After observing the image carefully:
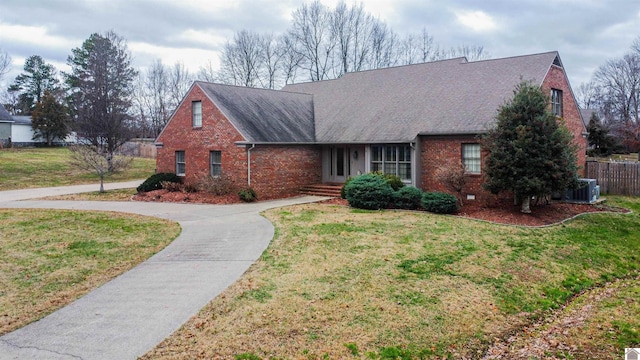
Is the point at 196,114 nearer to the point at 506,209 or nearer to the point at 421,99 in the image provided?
the point at 421,99

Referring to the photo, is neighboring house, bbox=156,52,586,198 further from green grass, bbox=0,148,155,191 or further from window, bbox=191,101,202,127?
green grass, bbox=0,148,155,191

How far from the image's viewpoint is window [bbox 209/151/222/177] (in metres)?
22.2

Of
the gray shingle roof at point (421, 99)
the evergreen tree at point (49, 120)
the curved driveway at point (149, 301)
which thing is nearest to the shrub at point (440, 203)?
the gray shingle roof at point (421, 99)

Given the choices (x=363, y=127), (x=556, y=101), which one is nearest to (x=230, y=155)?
(x=363, y=127)

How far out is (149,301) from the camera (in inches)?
301

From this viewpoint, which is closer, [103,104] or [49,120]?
[103,104]

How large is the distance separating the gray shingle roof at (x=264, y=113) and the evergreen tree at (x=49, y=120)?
110ft

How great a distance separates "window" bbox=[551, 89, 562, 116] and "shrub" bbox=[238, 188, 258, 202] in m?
13.7

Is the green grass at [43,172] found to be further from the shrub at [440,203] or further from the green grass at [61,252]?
the shrub at [440,203]

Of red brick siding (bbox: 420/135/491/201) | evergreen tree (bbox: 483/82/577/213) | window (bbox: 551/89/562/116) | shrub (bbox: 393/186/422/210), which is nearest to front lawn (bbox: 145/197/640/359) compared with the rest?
evergreen tree (bbox: 483/82/577/213)

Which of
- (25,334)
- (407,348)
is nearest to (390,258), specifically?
(407,348)

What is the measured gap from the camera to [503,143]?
620 inches

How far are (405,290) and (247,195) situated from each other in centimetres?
1263

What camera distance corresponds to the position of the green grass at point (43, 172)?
95.0 feet
